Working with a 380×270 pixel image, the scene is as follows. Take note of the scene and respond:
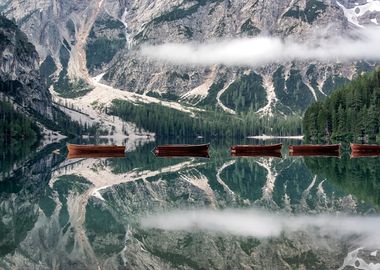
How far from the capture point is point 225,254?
39.0 meters

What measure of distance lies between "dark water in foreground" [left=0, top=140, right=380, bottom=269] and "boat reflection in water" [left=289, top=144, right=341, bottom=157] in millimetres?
40498

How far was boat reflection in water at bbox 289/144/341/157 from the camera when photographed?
134m

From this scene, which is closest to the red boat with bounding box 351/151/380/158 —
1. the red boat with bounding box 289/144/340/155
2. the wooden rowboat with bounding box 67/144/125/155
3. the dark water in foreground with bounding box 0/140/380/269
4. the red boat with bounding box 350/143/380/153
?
the red boat with bounding box 350/143/380/153

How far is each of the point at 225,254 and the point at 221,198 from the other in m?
29.3

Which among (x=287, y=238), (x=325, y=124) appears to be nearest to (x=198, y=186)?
(x=287, y=238)

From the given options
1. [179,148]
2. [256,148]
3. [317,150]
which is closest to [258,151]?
[256,148]

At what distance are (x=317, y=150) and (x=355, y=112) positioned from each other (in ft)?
159

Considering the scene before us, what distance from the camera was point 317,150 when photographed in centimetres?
13862

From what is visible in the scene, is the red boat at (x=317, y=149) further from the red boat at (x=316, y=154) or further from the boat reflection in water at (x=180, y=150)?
the boat reflection in water at (x=180, y=150)

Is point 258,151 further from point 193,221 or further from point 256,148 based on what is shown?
point 193,221

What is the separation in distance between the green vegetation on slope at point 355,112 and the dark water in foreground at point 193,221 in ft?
281

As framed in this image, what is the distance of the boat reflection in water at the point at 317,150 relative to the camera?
439 feet

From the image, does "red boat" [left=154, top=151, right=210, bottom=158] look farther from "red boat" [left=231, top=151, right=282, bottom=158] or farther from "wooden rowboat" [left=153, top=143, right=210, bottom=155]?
"red boat" [left=231, top=151, right=282, bottom=158]

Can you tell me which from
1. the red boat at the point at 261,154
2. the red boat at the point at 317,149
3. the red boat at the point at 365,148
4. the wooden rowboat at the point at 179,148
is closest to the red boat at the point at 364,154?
the red boat at the point at 365,148
